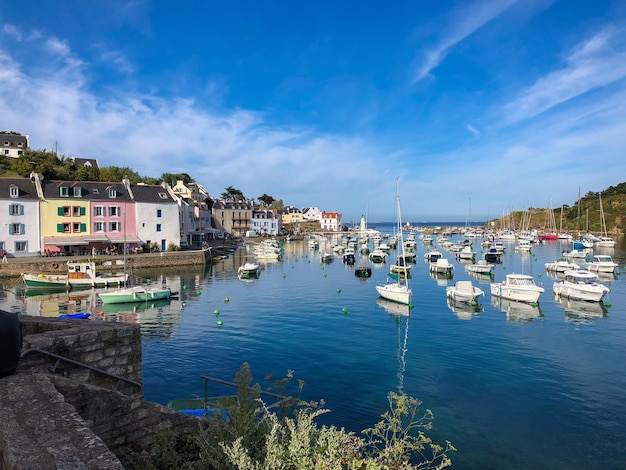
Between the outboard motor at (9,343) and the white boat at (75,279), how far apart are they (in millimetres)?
41517

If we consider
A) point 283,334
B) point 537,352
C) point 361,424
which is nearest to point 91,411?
point 361,424

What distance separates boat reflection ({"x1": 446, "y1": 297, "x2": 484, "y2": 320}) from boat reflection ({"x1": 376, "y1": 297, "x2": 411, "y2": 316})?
164 inches

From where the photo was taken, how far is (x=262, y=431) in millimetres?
5715

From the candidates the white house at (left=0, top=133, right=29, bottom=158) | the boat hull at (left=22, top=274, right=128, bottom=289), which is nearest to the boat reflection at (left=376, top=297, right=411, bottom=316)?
the boat hull at (left=22, top=274, right=128, bottom=289)

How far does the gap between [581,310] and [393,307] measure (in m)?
16.8

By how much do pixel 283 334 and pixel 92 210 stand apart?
48.4 metres

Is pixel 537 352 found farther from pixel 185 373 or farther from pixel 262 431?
pixel 262 431

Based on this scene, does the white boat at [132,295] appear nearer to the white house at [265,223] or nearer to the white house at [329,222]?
the white house at [265,223]

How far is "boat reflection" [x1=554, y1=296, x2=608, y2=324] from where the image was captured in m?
33.8

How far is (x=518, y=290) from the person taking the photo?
129 ft

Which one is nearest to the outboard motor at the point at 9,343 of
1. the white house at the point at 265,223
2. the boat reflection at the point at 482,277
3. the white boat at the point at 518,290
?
the white boat at the point at 518,290

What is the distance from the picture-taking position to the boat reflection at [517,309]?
3416 centimetres

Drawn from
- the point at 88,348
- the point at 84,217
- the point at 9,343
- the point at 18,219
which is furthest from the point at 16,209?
the point at 9,343

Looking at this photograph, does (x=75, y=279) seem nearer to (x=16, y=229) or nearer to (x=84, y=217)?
(x=16, y=229)
